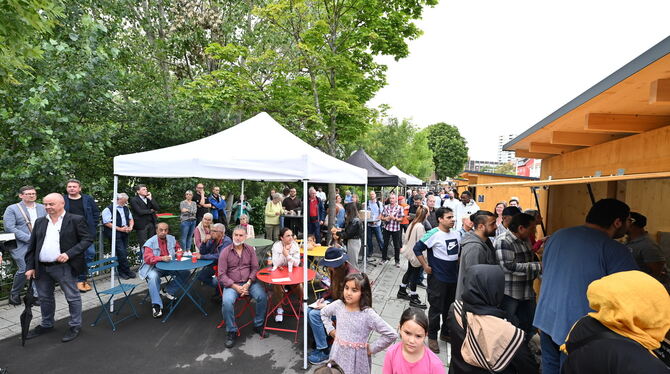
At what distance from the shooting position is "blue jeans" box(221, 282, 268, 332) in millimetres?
4094

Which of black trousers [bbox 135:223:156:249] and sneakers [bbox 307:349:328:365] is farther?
black trousers [bbox 135:223:156:249]

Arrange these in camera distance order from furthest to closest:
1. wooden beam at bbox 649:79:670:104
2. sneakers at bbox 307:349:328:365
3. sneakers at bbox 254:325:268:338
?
sneakers at bbox 254:325:268:338 < sneakers at bbox 307:349:328:365 < wooden beam at bbox 649:79:670:104

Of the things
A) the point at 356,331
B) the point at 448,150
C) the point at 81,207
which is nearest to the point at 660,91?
the point at 356,331

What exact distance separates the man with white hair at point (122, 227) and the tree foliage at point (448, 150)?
157ft

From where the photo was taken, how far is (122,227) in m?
6.32

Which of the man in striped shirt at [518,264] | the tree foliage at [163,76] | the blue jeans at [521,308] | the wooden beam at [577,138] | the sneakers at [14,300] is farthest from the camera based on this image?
the tree foliage at [163,76]

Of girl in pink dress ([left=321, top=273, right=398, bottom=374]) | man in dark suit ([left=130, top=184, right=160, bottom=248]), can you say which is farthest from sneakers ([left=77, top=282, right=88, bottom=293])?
girl in pink dress ([left=321, top=273, right=398, bottom=374])

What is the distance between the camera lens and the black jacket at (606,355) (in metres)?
1.25

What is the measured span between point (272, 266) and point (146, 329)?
1.92 m

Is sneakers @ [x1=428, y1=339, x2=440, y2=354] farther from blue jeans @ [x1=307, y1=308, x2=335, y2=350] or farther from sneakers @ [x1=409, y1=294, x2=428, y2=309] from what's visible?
sneakers @ [x1=409, y1=294, x2=428, y2=309]

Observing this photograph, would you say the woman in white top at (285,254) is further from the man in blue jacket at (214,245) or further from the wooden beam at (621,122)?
the wooden beam at (621,122)

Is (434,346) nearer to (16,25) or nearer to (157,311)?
(157,311)

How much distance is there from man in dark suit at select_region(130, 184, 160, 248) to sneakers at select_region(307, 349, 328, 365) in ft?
16.8

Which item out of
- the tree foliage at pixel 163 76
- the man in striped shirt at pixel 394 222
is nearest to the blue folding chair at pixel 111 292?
the tree foliage at pixel 163 76
